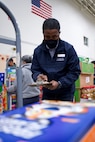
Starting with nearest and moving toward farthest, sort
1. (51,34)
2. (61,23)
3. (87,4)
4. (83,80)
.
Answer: (51,34), (83,80), (61,23), (87,4)

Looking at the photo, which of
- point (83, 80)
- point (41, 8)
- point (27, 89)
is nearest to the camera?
point (27, 89)

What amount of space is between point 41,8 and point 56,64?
477 centimetres

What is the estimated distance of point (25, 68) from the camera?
3.11 metres

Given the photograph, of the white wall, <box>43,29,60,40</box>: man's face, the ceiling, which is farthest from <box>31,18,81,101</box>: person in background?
the ceiling

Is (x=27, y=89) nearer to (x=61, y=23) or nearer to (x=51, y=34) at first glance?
(x=51, y=34)

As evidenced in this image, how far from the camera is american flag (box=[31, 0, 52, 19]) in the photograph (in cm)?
579

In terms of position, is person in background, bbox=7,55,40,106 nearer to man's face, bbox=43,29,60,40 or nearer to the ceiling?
man's face, bbox=43,29,60,40

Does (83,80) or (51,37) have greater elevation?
(51,37)

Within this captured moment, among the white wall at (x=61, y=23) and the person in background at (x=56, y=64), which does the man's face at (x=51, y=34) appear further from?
the white wall at (x=61, y=23)

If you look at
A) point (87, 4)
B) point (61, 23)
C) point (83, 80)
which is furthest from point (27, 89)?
point (87, 4)

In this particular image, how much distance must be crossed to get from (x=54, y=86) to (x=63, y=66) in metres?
0.22

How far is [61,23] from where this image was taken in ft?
24.1

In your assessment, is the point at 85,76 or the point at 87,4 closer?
the point at 85,76

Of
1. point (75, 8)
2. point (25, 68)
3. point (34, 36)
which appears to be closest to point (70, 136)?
point (25, 68)
